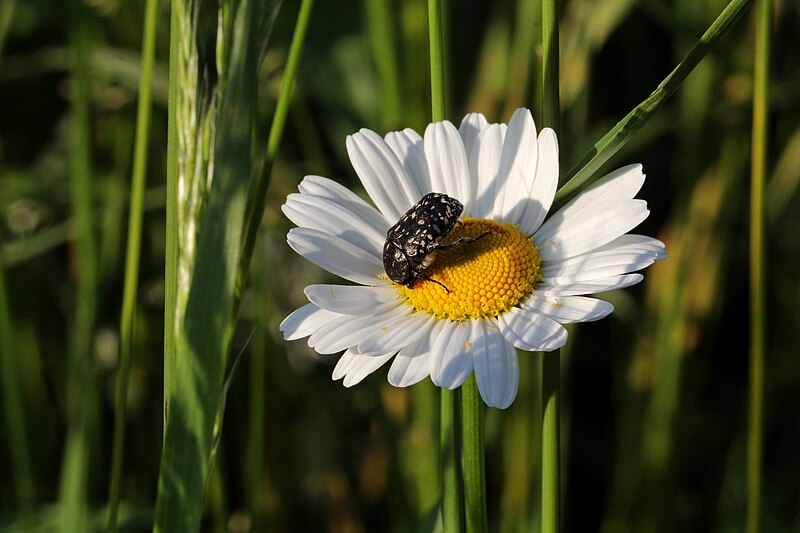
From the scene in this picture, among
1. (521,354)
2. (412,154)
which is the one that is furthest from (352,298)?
(521,354)

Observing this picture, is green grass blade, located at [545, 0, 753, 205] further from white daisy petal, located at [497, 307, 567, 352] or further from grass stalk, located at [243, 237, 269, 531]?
grass stalk, located at [243, 237, 269, 531]

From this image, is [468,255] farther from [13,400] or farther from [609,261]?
[13,400]

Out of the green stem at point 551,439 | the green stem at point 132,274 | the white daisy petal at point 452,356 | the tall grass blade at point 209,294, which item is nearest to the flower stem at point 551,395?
the green stem at point 551,439

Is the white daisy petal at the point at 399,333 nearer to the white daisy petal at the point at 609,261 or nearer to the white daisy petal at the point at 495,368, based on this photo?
the white daisy petal at the point at 495,368

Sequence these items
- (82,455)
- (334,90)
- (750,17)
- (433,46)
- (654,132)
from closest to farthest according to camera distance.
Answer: (433,46)
(82,455)
(654,132)
(750,17)
(334,90)

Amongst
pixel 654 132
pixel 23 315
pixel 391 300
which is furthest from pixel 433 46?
pixel 23 315

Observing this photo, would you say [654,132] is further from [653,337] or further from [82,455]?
[82,455]
